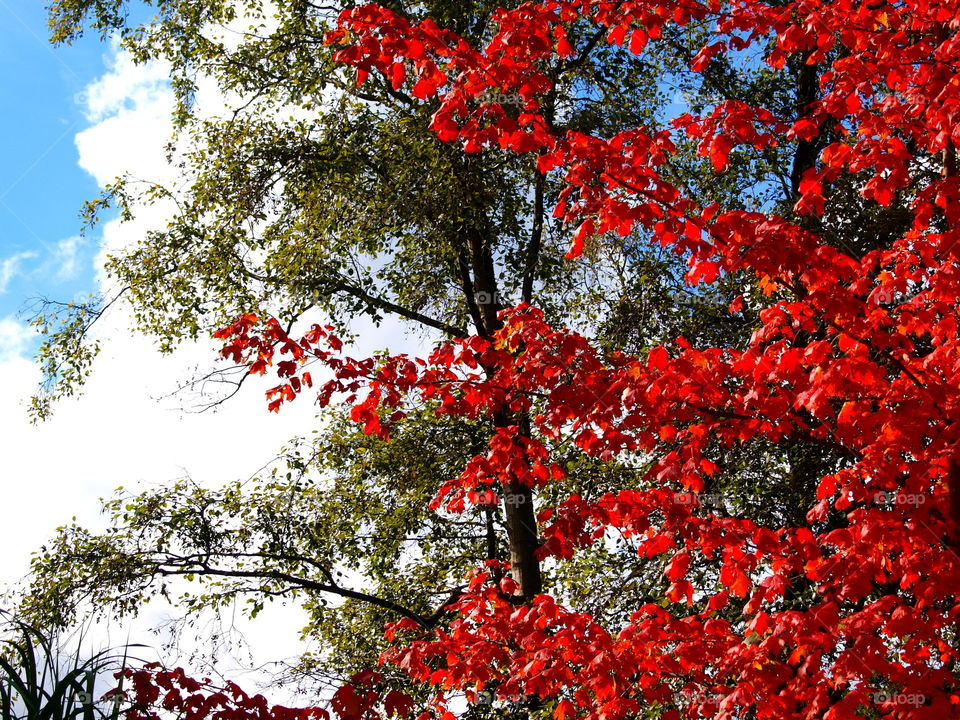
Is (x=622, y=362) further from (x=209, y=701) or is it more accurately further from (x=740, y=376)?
(x=209, y=701)

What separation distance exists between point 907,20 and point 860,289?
2473 mm

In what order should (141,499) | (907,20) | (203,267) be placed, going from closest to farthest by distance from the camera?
(907,20) < (141,499) < (203,267)

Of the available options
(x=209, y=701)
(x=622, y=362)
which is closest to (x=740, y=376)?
(x=622, y=362)

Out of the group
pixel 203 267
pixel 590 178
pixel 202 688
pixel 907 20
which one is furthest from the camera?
pixel 203 267

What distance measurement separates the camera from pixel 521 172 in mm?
10453

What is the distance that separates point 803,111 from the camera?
10180 mm

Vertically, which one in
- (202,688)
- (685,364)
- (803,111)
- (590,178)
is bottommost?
(202,688)

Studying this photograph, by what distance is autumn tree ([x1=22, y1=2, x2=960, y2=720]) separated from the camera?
206 inches

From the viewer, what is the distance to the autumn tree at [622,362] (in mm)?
5227

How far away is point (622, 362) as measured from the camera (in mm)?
6160

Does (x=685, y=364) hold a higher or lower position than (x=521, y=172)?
lower

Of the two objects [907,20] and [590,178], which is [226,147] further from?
[907,20]

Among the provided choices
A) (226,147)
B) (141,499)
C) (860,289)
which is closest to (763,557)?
(860,289)

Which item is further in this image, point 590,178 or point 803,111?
point 803,111
